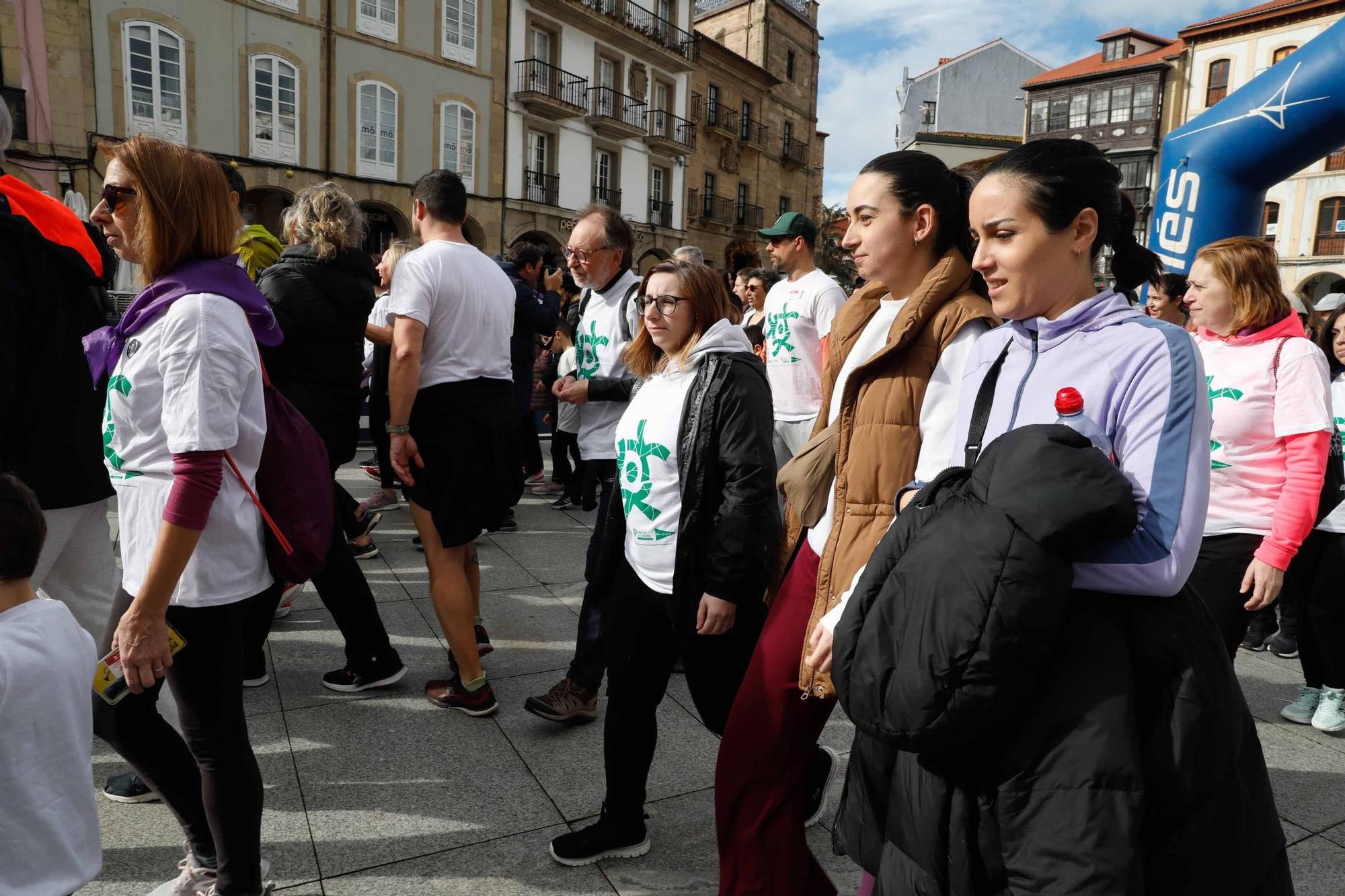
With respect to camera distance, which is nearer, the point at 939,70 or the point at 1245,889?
the point at 1245,889

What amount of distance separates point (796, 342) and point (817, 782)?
2.81m

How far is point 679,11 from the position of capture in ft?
99.7

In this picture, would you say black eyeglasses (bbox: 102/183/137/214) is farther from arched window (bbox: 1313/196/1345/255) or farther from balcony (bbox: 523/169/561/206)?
arched window (bbox: 1313/196/1345/255)

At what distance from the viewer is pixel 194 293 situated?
1985 millimetres

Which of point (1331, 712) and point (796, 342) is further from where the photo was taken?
point (796, 342)

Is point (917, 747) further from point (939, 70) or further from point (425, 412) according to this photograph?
point (939, 70)

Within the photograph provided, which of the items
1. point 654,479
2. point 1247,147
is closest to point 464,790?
point 654,479

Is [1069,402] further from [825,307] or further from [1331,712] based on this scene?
[825,307]

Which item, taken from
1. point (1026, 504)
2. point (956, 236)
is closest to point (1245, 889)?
point (1026, 504)

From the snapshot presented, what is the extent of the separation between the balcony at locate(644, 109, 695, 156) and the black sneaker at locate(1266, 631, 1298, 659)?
26.7 metres

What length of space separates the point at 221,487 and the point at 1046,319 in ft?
5.91

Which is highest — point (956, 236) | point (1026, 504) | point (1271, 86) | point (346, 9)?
point (346, 9)

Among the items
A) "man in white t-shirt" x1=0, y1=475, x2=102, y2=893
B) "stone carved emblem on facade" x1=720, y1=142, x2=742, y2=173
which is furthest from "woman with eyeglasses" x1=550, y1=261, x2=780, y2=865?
"stone carved emblem on facade" x1=720, y1=142, x2=742, y2=173

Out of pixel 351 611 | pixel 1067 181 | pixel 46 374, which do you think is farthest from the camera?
pixel 351 611
